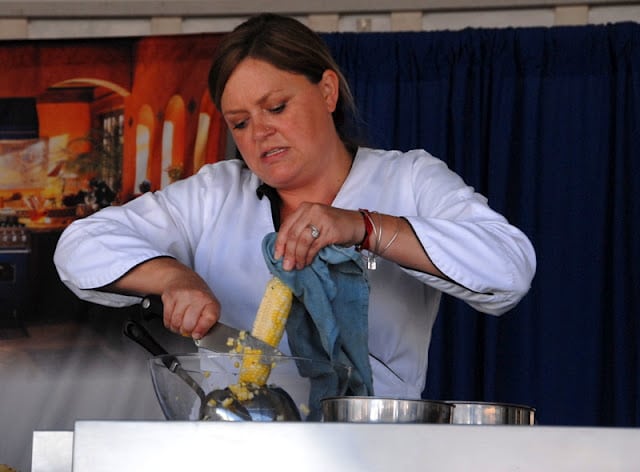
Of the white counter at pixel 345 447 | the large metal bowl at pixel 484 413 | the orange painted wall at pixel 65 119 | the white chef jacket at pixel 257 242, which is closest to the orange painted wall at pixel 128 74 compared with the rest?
the orange painted wall at pixel 65 119

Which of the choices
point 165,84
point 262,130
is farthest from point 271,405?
point 165,84

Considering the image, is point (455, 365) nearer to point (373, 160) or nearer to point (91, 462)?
point (373, 160)

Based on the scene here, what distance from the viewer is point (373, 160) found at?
2035 mm

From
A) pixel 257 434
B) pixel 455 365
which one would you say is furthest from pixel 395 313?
pixel 455 365

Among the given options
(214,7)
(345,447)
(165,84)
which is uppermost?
(214,7)

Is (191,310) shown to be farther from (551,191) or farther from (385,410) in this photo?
(551,191)

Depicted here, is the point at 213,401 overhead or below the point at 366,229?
below

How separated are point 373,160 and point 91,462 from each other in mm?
1171

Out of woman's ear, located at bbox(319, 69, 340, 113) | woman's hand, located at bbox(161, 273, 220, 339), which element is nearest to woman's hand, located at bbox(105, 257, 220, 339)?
woman's hand, located at bbox(161, 273, 220, 339)

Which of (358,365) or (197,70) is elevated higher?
(197,70)

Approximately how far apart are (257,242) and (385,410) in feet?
3.00

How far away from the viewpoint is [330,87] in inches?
78.4

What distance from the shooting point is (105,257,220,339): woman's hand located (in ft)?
5.00

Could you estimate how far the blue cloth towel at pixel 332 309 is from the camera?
1569 millimetres
